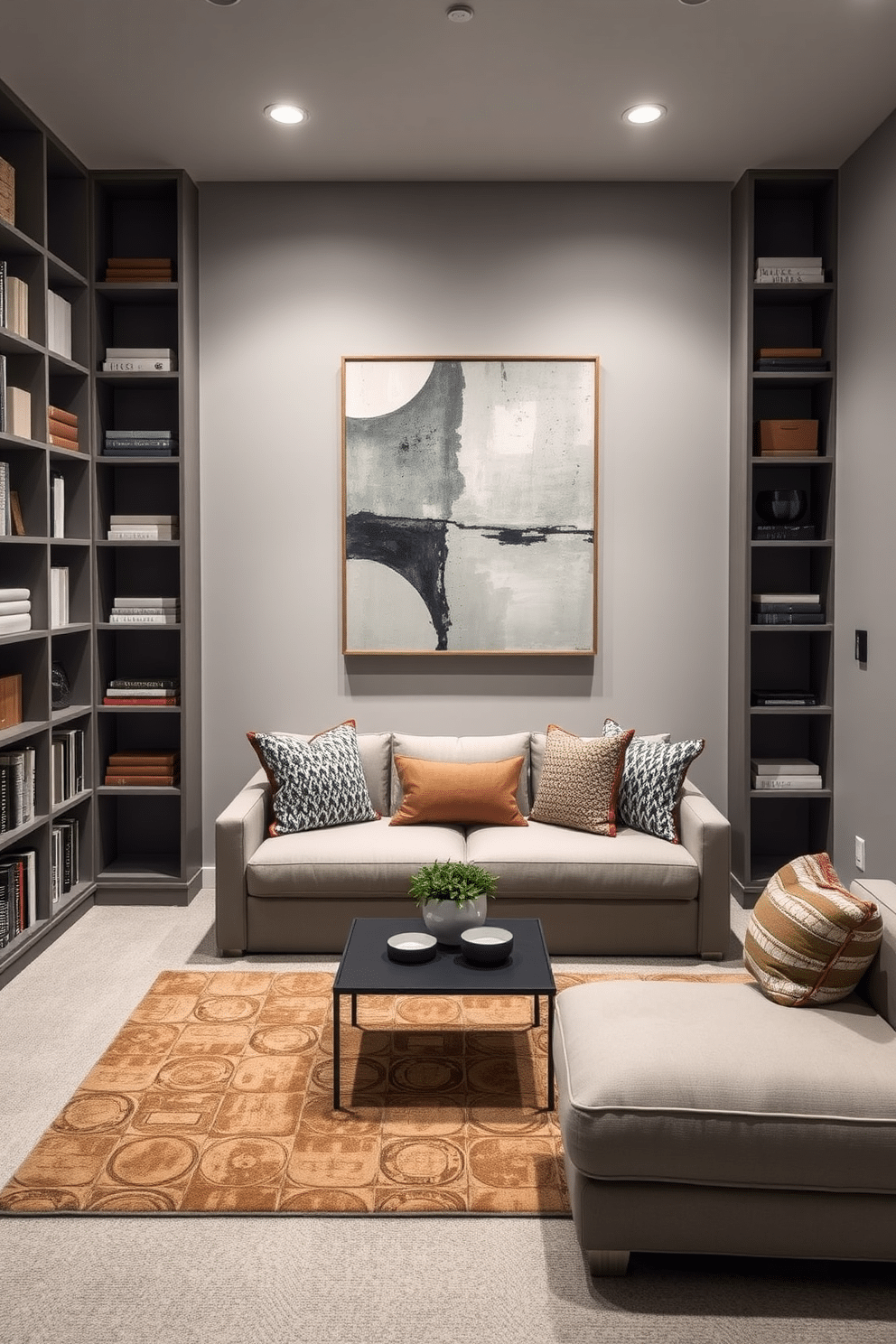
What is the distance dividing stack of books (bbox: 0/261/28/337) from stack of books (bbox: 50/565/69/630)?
881 mm

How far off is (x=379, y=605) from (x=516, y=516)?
2.36 feet

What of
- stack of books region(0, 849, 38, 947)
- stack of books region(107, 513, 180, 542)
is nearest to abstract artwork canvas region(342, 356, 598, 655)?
stack of books region(107, 513, 180, 542)

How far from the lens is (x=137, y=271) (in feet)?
14.5

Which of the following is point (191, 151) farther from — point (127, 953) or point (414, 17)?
point (127, 953)

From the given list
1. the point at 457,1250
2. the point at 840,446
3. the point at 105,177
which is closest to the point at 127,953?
the point at 457,1250

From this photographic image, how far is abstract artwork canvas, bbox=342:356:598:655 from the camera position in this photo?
458 cm

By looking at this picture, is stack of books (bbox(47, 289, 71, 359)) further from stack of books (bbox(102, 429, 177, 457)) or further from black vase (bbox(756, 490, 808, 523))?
black vase (bbox(756, 490, 808, 523))

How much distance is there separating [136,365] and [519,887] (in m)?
2.71

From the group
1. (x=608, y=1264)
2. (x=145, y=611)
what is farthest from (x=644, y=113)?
(x=608, y=1264)

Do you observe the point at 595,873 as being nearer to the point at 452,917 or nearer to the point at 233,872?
the point at 452,917

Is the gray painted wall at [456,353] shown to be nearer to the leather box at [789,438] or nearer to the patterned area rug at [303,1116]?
the leather box at [789,438]

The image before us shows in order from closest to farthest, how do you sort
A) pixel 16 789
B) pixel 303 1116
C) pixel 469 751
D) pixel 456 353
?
pixel 303 1116, pixel 16 789, pixel 469 751, pixel 456 353

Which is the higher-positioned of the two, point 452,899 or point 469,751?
point 469,751

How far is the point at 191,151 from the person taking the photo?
423 cm
